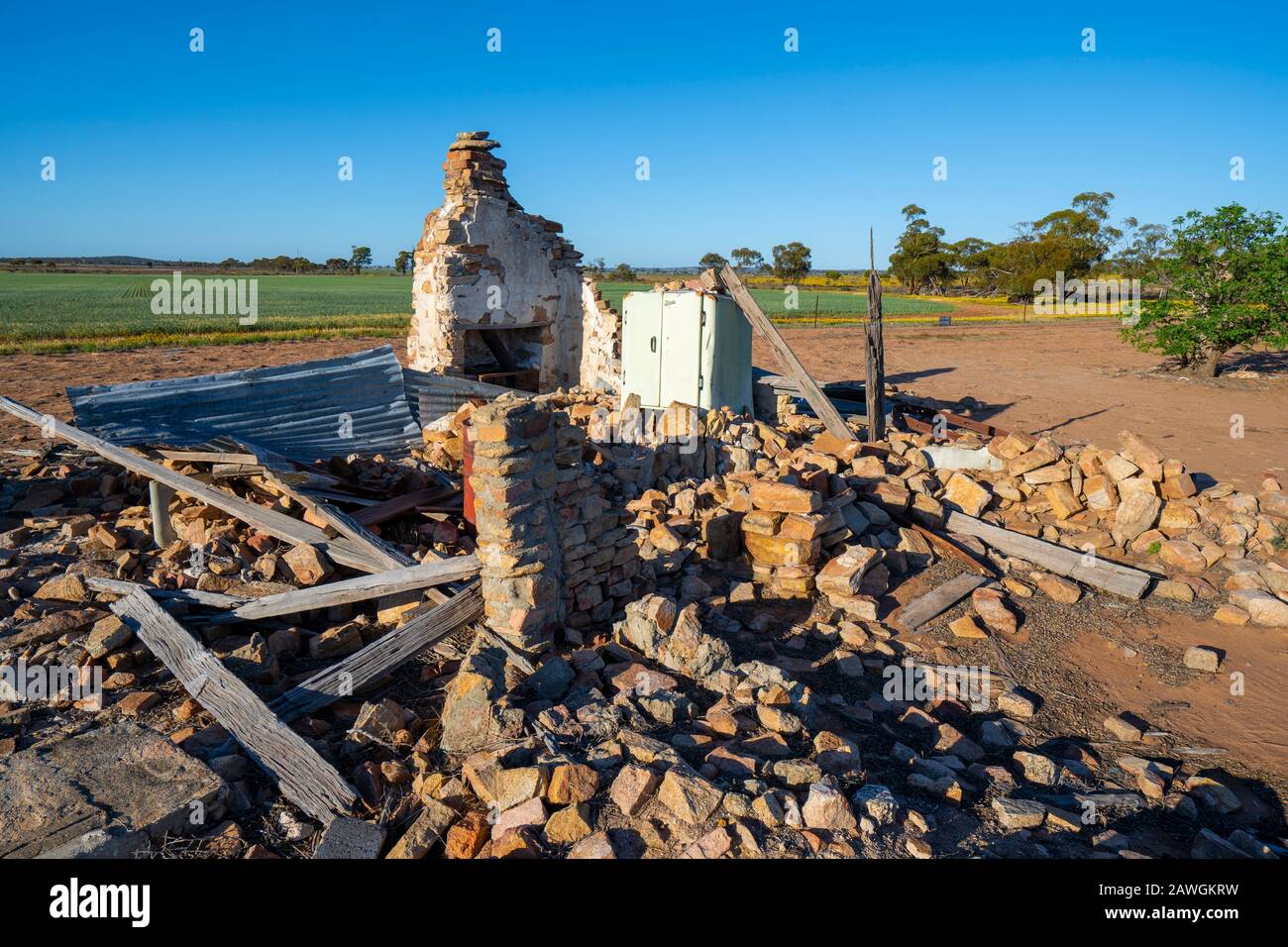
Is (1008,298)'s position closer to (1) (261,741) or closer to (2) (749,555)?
(2) (749,555)

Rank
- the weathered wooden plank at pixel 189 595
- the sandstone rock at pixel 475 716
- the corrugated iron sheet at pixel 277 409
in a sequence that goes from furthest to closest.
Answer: the corrugated iron sheet at pixel 277 409 → the weathered wooden plank at pixel 189 595 → the sandstone rock at pixel 475 716

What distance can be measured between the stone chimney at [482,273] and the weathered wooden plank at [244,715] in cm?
676

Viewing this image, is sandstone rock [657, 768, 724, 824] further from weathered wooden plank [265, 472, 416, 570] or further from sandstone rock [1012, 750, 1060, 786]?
weathered wooden plank [265, 472, 416, 570]

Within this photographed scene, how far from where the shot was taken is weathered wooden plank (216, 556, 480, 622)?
550 cm

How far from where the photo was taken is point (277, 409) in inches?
353

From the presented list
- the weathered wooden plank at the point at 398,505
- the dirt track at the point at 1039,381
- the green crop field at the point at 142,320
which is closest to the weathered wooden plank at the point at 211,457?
the weathered wooden plank at the point at 398,505

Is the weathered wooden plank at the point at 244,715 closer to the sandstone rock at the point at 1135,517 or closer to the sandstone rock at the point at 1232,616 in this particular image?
the sandstone rock at the point at 1232,616

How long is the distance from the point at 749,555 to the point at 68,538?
6.49 m

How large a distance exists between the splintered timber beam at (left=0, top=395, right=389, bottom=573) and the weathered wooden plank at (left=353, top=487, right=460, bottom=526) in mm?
455

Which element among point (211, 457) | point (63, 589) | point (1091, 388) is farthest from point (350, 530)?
point (1091, 388)

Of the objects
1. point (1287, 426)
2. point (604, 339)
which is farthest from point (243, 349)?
point (1287, 426)

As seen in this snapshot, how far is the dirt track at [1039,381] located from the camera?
12.7 meters

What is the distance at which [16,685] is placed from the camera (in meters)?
4.77

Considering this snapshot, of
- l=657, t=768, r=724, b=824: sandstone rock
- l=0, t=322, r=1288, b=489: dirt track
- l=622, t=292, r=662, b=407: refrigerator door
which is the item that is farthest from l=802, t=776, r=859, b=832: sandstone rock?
l=0, t=322, r=1288, b=489: dirt track
